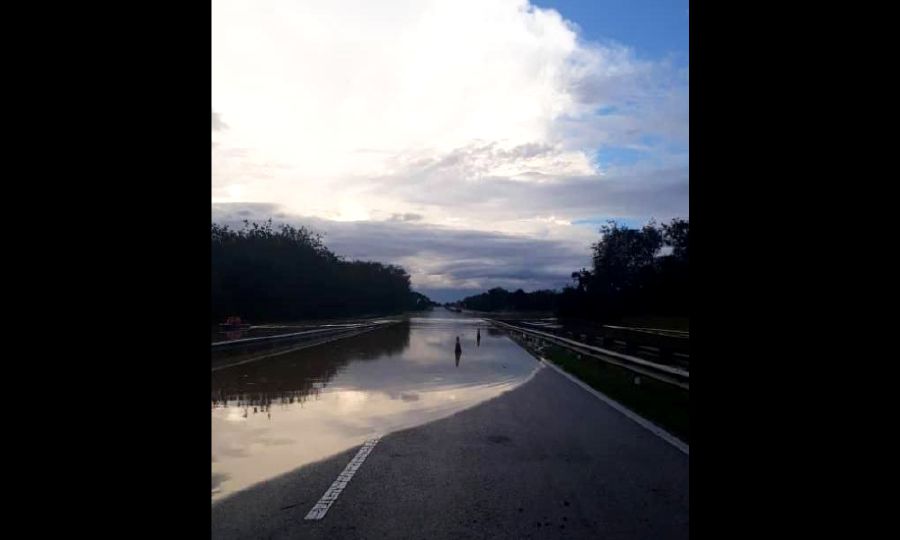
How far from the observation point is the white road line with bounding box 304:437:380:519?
19.7 feet

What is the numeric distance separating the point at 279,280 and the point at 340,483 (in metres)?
75.6

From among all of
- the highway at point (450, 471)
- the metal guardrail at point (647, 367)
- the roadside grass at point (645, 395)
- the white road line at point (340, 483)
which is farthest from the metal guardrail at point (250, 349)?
the white road line at point (340, 483)

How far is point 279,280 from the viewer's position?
3147 inches

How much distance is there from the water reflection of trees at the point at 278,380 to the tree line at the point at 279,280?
12.5 m

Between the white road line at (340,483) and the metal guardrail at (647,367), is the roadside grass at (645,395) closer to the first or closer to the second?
the metal guardrail at (647,367)

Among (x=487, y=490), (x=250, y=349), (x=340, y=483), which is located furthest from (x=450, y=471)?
(x=250, y=349)

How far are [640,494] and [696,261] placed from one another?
4.25m

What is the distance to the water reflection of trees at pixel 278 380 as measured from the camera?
13918 mm

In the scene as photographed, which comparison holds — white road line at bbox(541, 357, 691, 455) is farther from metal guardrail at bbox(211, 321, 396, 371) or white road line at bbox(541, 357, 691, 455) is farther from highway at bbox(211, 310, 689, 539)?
metal guardrail at bbox(211, 321, 396, 371)

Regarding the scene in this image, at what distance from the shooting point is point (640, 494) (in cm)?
666

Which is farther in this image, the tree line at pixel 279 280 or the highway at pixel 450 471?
the tree line at pixel 279 280
